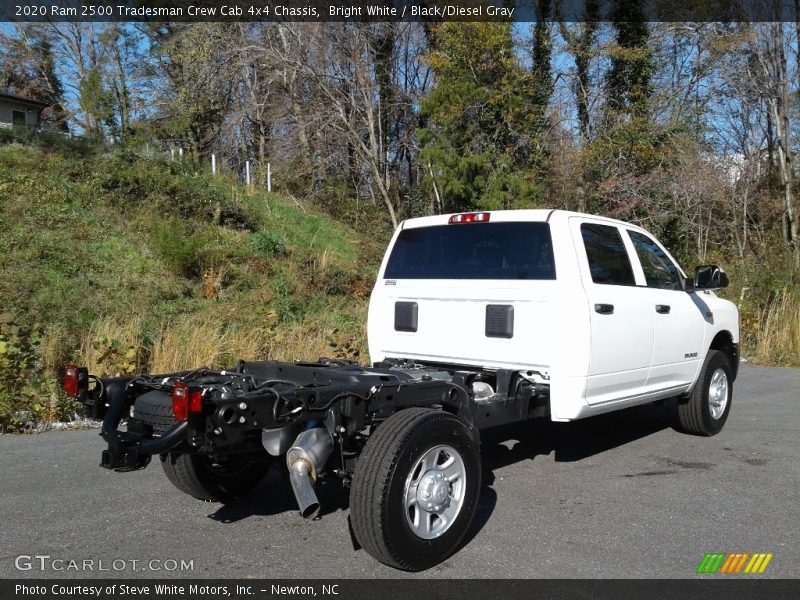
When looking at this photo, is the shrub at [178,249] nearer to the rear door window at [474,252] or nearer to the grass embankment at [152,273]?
the grass embankment at [152,273]

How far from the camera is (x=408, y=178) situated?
92.1ft

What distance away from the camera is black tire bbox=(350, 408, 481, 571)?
3797 mm

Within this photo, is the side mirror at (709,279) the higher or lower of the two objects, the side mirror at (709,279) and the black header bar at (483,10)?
the lower

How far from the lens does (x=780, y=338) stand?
41.9ft

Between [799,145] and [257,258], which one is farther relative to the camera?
[799,145]

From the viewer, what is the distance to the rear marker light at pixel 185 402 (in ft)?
11.9

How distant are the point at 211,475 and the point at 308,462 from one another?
1.40 metres

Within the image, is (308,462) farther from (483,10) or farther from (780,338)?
(483,10)

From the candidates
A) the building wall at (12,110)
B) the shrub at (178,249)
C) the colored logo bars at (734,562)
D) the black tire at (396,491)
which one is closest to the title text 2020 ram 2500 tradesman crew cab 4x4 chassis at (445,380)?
the black tire at (396,491)

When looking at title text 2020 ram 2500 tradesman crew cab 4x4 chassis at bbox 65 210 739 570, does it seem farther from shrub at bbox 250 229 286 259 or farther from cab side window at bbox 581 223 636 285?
shrub at bbox 250 229 286 259

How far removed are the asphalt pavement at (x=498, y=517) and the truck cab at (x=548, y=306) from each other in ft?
2.13

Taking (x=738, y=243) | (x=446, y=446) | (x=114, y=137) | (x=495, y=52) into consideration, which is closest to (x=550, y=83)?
(x=495, y=52)

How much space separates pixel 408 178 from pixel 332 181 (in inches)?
142
